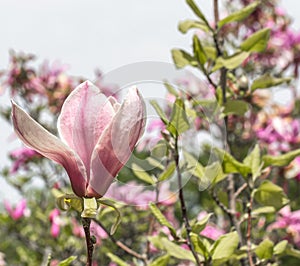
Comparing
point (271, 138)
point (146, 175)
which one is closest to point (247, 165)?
point (146, 175)

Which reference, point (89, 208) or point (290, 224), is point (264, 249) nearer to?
point (89, 208)

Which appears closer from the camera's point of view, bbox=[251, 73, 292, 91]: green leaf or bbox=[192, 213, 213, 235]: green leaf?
bbox=[192, 213, 213, 235]: green leaf

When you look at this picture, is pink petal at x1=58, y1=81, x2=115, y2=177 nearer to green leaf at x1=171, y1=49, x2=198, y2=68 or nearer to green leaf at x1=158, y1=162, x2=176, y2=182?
green leaf at x1=158, y1=162, x2=176, y2=182

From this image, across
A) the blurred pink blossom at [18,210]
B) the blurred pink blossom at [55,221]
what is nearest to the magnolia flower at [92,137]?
the blurred pink blossom at [55,221]

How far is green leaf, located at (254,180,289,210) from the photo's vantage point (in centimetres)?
91

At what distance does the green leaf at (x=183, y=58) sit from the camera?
996 millimetres

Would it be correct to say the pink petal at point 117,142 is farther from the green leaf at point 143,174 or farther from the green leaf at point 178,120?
the green leaf at point 143,174

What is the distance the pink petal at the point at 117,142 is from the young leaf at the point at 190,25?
19.7 inches

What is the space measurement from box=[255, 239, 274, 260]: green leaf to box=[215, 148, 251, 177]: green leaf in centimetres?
11

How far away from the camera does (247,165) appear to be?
876 millimetres

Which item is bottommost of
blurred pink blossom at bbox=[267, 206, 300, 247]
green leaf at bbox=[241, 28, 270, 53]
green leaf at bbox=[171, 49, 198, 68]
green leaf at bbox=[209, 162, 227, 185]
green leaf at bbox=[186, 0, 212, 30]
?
blurred pink blossom at bbox=[267, 206, 300, 247]

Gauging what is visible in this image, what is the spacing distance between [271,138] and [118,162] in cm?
152

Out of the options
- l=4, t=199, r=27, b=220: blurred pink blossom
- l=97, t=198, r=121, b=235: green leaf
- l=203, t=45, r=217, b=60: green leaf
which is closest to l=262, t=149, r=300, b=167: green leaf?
l=203, t=45, r=217, b=60: green leaf

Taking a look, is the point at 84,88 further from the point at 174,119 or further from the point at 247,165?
the point at 247,165
